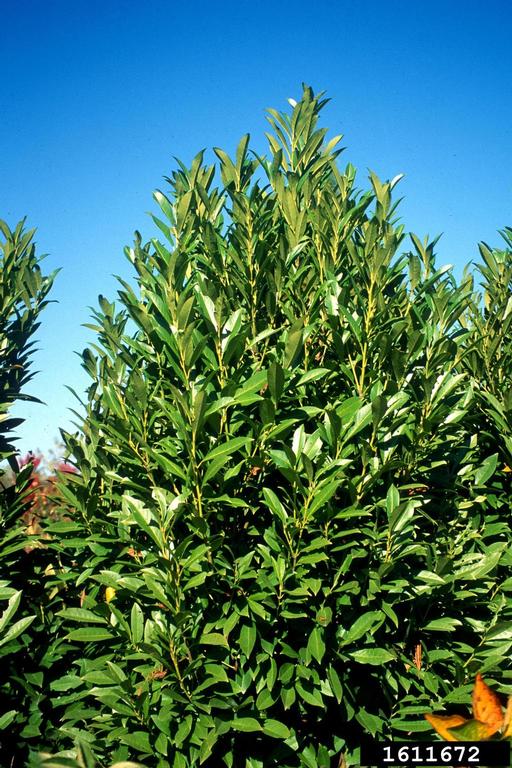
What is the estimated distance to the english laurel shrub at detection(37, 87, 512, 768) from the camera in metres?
2.82

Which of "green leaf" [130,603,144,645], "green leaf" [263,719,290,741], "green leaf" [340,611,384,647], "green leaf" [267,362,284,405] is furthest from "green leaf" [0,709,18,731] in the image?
"green leaf" [267,362,284,405]

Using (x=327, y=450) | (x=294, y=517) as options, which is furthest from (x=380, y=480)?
(x=294, y=517)

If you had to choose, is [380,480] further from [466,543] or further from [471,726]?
[471,726]

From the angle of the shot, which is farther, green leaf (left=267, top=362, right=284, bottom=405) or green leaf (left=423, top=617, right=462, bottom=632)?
green leaf (left=423, top=617, right=462, bottom=632)

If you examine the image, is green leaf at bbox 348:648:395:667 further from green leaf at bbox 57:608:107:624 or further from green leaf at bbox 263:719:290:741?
green leaf at bbox 57:608:107:624

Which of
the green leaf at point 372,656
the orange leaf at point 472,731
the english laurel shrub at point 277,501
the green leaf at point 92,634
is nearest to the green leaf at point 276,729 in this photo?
the english laurel shrub at point 277,501

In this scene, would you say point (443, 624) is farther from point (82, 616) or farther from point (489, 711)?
point (489, 711)

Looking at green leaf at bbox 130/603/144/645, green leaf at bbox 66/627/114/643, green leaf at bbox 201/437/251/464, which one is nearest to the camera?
green leaf at bbox 201/437/251/464

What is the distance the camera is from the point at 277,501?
2.83 metres

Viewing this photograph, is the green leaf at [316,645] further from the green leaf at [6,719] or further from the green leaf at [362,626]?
the green leaf at [6,719]

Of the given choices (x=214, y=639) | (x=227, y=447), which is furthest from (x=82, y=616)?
(x=227, y=447)

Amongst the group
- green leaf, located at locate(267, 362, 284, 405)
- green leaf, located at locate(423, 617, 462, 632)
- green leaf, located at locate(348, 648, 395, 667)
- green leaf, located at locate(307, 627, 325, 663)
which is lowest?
green leaf, located at locate(348, 648, 395, 667)

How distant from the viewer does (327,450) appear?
3031 mm

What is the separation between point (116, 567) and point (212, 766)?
1000 mm
